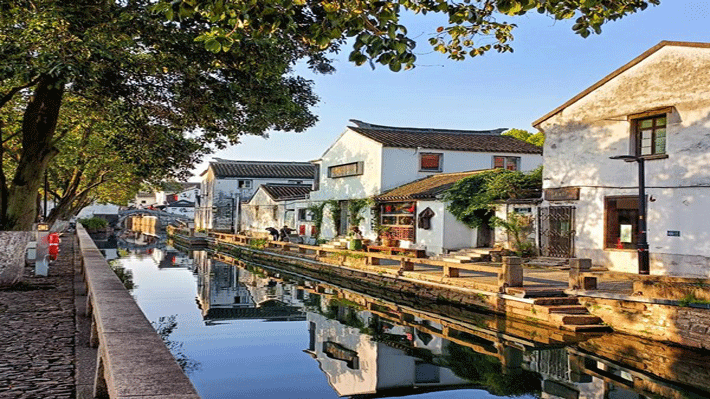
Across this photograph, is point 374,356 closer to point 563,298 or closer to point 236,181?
point 563,298

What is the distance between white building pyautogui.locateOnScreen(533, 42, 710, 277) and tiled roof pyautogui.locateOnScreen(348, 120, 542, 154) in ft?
31.6

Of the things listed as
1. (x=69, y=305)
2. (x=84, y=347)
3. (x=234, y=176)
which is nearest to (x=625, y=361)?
(x=84, y=347)

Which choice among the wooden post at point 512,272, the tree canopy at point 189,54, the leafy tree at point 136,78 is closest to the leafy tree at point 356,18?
the tree canopy at point 189,54

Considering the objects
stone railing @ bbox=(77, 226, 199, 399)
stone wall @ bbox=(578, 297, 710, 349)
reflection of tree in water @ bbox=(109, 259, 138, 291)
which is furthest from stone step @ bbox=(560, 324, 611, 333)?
reflection of tree in water @ bbox=(109, 259, 138, 291)

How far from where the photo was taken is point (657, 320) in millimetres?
11859

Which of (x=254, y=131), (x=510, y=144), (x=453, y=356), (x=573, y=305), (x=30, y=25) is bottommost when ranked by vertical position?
(x=453, y=356)

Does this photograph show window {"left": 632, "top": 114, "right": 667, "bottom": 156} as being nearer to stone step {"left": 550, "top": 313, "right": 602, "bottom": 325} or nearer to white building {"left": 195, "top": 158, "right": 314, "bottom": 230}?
stone step {"left": 550, "top": 313, "right": 602, "bottom": 325}

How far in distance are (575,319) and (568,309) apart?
0.40 metres

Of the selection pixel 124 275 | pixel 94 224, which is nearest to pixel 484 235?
pixel 124 275

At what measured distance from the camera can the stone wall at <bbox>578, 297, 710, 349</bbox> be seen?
36.6 feet

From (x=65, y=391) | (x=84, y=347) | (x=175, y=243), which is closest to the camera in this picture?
(x=65, y=391)

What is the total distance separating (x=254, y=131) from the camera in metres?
11.6

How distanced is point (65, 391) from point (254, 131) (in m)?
6.67

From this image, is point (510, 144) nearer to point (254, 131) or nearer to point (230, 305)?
point (230, 305)
